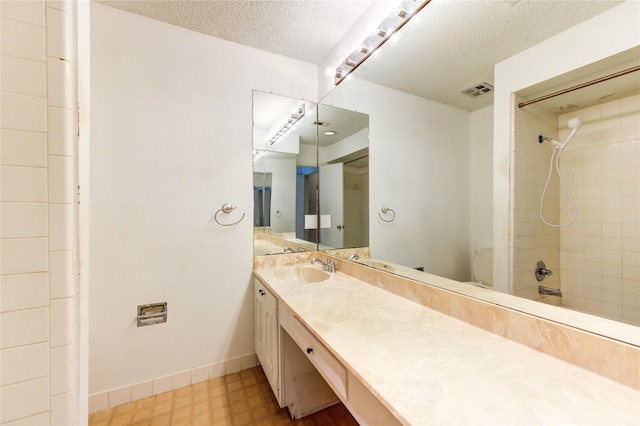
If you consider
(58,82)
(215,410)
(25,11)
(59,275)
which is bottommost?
(215,410)

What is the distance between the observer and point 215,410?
1494 mm

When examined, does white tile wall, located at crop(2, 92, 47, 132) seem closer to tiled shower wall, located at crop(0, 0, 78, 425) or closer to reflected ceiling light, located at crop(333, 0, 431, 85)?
tiled shower wall, located at crop(0, 0, 78, 425)

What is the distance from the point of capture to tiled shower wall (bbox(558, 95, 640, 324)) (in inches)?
26.7

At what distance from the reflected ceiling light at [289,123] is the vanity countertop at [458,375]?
1.49m

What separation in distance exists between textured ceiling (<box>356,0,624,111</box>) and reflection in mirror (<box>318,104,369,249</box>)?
40cm

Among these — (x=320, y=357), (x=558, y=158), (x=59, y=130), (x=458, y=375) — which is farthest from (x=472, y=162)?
(x=59, y=130)

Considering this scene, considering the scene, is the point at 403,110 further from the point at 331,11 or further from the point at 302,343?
the point at 302,343

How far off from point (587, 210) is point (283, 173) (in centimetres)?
181

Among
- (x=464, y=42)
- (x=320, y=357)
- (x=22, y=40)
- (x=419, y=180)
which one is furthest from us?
(x=419, y=180)

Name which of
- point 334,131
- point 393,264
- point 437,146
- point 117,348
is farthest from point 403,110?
point 117,348

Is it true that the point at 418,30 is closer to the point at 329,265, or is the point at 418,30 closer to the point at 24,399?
the point at 329,265

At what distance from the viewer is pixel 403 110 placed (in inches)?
55.2

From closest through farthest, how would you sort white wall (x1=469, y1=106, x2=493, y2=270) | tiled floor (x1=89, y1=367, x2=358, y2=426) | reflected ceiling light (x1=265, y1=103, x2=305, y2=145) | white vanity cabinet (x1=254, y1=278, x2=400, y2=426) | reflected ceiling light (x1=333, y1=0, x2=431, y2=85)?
white wall (x1=469, y1=106, x2=493, y2=270) < white vanity cabinet (x1=254, y1=278, x2=400, y2=426) < reflected ceiling light (x1=333, y1=0, x2=431, y2=85) < tiled floor (x1=89, y1=367, x2=358, y2=426) < reflected ceiling light (x1=265, y1=103, x2=305, y2=145)

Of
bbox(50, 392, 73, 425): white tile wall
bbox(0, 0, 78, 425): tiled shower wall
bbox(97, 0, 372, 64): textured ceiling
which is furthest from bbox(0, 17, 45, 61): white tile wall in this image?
bbox(97, 0, 372, 64): textured ceiling
